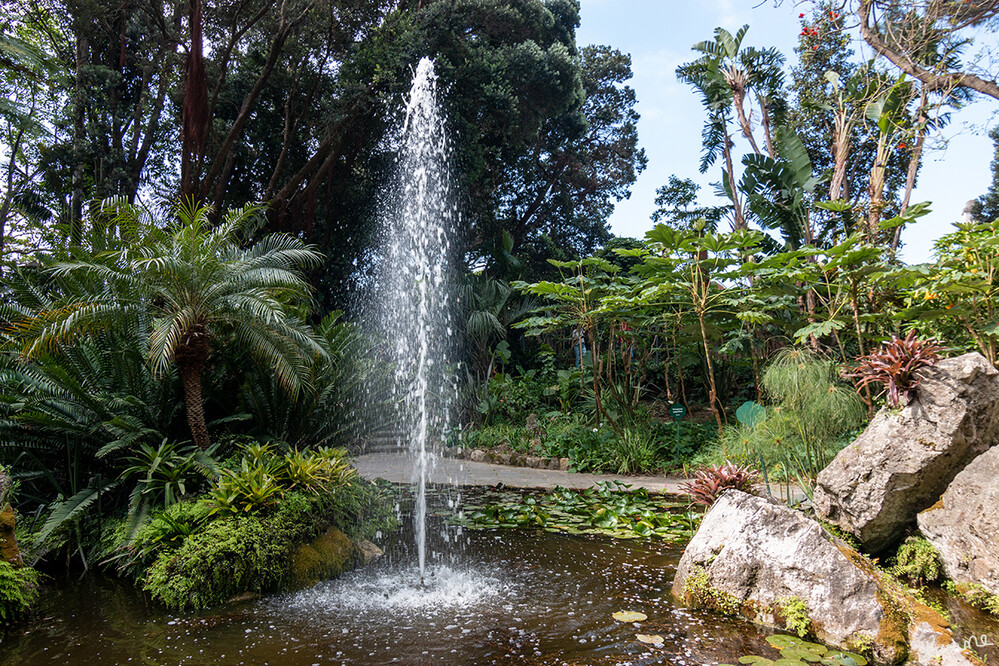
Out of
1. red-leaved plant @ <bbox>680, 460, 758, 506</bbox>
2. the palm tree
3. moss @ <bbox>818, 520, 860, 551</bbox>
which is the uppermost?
the palm tree

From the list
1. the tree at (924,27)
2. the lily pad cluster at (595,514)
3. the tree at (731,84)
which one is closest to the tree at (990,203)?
the tree at (731,84)

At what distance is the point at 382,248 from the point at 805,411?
12.8m

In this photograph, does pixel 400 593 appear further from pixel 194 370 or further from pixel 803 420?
pixel 803 420

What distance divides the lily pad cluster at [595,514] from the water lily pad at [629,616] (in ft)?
6.11

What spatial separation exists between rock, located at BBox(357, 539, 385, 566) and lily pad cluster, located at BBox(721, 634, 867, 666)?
3.23 meters

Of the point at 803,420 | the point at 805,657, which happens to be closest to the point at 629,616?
the point at 805,657

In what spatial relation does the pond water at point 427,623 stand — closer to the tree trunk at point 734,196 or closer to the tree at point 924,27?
the tree at point 924,27

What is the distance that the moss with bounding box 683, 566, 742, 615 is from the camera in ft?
12.0

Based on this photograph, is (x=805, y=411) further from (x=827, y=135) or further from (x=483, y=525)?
(x=827, y=135)

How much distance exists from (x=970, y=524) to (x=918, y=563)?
0.49 meters

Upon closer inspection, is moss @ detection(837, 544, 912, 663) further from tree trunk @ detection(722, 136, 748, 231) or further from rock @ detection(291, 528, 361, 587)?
tree trunk @ detection(722, 136, 748, 231)

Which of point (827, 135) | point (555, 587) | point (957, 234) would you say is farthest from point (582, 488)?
point (827, 135)

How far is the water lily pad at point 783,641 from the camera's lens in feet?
10.4

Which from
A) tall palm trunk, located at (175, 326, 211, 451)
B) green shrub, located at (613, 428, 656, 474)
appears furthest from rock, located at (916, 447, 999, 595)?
tall palm trunk, located at (175, 326, 211, 451)
